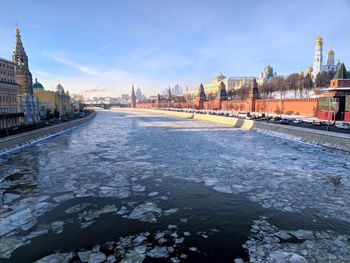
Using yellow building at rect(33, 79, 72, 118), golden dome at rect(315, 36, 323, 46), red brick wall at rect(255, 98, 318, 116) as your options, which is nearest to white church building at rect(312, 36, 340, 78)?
golden dome at rect(315, 36, 323, 46)

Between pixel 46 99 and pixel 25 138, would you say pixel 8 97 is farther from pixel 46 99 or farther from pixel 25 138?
pixel 46 99

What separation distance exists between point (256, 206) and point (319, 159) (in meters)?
8.96

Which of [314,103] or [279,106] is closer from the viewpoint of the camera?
[314,103]

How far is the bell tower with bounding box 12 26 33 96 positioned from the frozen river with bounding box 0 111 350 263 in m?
29.1

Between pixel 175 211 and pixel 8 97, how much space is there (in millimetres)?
30058

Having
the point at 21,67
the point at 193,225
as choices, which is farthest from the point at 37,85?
the point at 193,225

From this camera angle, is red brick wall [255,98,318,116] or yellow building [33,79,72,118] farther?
yellow building [33,79,72,118]

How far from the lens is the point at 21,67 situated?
3941 centimetres

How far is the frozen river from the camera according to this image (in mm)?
5578

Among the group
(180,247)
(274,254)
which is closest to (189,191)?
(180,247)

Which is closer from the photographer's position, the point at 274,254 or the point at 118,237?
the point at 274,254

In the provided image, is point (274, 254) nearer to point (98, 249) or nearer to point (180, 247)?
point (180, 247)

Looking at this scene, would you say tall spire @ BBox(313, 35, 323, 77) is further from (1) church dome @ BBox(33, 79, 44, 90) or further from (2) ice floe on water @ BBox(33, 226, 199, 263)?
(2) ice floe on water @ BBox(33, 226, 199, 263)

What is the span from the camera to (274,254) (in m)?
5.39
